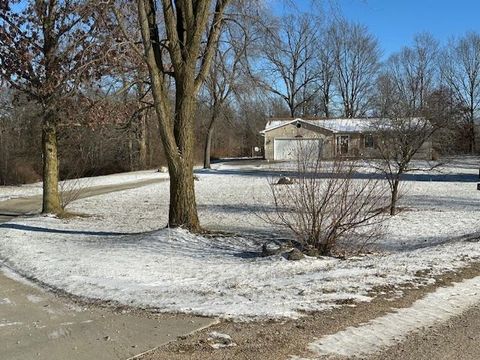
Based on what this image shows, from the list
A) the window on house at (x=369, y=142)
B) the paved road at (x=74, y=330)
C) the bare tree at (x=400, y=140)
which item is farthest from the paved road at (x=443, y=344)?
the window on house at (x=369, y=142)

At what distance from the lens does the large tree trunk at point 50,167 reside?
15.6 meters

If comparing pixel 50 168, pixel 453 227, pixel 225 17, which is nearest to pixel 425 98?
pixel 453 227

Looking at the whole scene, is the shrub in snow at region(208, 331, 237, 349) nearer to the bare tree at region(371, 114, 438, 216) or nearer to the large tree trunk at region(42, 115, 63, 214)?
the bare tree at region(371, 114, 438, 216)

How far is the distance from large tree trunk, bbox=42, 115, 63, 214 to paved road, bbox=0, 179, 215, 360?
31.2ft

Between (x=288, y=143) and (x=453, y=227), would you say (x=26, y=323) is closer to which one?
(x=453, y=227)

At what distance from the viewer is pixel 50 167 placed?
15.8 metres

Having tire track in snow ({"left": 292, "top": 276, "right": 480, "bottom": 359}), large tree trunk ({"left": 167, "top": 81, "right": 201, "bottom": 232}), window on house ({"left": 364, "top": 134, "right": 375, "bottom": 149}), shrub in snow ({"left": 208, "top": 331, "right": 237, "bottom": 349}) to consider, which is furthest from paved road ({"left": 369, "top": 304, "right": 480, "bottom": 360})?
window on house ({"left": 364, "top": 134, "right": 375, "bottom": 149})

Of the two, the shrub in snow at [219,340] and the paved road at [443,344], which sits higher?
the shrub in snow at [219,340]

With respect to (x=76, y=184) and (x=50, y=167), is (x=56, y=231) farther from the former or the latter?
(x=76, y=184)

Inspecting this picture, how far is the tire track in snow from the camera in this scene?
182 inches

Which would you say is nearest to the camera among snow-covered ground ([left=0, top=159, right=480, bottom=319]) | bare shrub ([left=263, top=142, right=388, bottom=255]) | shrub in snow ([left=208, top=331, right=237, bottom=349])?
shrub in snow ([left=208, top=331, right=237, bottom=349])

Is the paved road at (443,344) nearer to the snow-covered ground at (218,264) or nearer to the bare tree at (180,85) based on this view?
the snow-covered ground at (218,264)

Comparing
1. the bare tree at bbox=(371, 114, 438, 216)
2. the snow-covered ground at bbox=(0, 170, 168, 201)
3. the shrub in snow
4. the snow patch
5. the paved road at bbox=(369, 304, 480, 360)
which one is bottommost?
the snow patch

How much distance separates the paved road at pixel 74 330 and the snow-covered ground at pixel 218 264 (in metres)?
0.41
